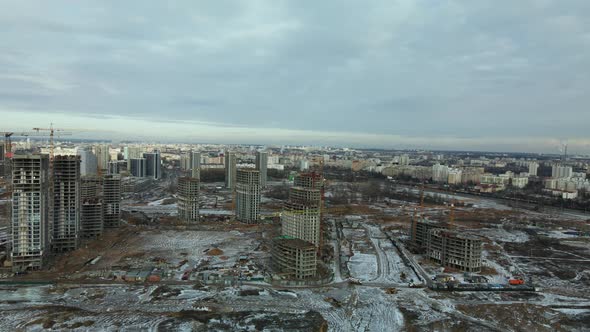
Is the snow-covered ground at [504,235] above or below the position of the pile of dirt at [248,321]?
below

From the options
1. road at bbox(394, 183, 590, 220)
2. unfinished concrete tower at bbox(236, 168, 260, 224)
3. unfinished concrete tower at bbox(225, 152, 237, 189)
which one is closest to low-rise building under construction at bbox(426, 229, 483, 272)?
unfinished concrete tower at bbox(236, 168, 260, 224)

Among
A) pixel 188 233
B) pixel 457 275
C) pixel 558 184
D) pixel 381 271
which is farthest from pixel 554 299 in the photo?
pixel 558 184

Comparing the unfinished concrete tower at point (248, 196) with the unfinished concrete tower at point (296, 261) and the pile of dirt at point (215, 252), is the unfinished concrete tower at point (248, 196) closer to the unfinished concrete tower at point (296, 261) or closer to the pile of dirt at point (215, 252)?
the pile of dirt at point (215, 252)

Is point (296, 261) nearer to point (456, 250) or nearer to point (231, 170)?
point (456, 250)

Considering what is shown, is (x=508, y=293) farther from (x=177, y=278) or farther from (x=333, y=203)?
(x=333, y=203)

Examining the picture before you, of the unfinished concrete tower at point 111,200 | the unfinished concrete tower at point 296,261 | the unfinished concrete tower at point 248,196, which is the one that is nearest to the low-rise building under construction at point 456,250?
the unfinished concrete tower at point 296,261
